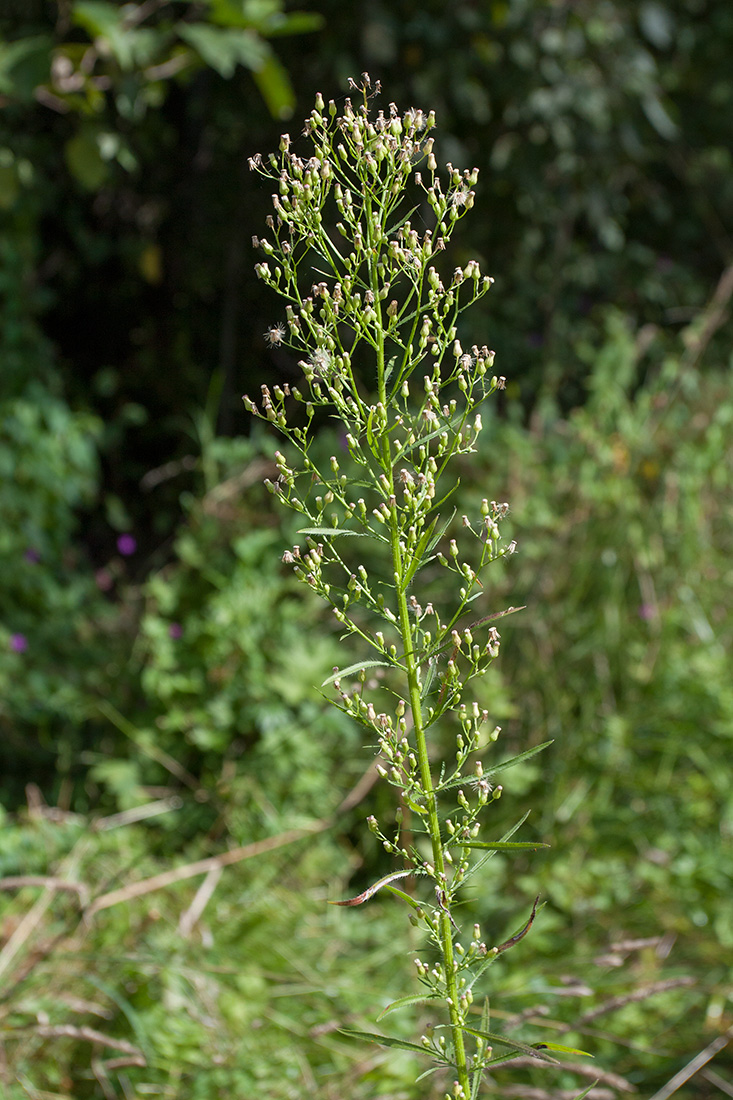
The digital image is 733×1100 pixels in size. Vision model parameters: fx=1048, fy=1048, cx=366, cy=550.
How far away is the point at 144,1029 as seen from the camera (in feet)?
6.18

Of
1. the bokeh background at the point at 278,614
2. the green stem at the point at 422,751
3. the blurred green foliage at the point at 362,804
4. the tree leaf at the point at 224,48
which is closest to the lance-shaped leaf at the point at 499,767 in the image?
the green stem at the point at 422,751

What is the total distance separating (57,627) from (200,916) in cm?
120

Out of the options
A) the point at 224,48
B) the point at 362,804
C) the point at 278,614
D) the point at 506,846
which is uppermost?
the point at 224,48

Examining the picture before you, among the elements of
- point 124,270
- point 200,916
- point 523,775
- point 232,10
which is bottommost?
point 200,916

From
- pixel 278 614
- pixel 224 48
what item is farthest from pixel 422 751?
pixel 224 48

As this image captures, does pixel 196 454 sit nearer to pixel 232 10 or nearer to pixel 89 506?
pixel 89 506

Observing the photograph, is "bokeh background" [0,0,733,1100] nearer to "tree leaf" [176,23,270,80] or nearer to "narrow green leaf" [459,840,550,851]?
"tree leaf" [176,23,270,80]

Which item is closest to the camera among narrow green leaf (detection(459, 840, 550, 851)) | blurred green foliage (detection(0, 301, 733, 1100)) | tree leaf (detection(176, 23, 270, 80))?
narrow green leaf (detection(459, 840, 550, 851))

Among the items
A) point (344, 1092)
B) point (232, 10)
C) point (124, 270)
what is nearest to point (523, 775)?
point (344, 1092)

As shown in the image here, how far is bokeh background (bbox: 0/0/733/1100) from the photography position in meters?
2.00

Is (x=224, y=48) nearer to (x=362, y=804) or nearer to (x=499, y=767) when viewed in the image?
(x=362, y=804)

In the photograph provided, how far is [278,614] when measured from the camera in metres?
2.74

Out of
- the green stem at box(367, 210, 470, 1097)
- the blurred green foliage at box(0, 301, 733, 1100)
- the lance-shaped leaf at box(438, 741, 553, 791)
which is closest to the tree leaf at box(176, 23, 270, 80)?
the blurred green foliage at box(0, 301, 733, 1100)

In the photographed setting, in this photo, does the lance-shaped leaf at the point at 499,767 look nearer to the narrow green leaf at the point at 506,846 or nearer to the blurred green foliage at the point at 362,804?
the narrow green leaf at the point at 506,846
